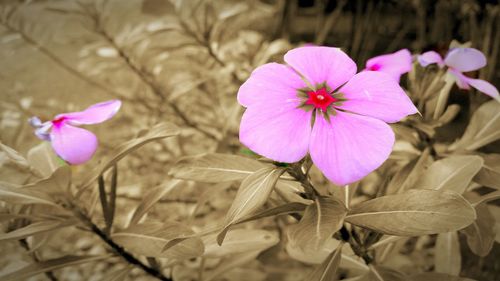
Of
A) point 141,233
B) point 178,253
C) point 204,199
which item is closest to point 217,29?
point 204,199

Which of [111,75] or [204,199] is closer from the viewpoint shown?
[204,199]

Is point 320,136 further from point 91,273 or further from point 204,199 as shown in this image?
point 91,273

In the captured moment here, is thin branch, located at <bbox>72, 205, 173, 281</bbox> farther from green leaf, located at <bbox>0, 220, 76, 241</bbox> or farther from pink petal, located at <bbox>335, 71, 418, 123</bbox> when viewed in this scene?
pink petal, located at <bbox>335, 71, 418, 123</bbox>

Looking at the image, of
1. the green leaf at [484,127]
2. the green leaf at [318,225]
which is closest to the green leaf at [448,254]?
the green leaf at [484,127]

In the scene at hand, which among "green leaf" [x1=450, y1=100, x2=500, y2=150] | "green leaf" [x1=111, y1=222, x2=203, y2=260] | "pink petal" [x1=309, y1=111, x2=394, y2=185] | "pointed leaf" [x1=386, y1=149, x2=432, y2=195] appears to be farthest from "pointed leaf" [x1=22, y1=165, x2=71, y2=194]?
"green leaf" [x1=450, y1=100, x2=500, y2=150]

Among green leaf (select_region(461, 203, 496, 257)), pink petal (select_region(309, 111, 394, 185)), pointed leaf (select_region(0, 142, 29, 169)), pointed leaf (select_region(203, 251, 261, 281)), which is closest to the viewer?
pink petal (select_region(309, 111, 394, 185))

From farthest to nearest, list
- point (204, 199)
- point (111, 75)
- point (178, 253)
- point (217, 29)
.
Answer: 1. point (111, 75)
2. point (217, 29)
3. point (204, 199)
4. point (178, 253)
